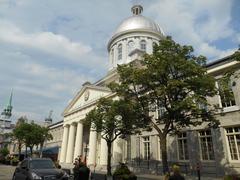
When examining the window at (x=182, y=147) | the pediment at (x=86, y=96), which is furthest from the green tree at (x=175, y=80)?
the pediment at (x=86, y=96)

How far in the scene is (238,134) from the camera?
1967 cm

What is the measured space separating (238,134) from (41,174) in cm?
1639

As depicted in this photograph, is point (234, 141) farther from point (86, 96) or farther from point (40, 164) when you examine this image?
point (86, 96)

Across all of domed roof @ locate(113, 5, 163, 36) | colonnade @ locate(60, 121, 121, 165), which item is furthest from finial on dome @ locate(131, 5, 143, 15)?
colonnade @ locate(60, 121, 121, 165)

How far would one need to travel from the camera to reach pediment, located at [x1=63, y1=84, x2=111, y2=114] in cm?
3719

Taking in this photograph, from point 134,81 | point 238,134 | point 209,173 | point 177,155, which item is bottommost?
point 209,173

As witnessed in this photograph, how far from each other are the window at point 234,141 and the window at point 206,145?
5.70 feet

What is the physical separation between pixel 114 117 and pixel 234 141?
10814mm

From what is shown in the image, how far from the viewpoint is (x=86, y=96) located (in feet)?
137

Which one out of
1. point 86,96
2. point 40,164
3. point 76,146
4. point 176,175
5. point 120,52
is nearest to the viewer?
point 176,175

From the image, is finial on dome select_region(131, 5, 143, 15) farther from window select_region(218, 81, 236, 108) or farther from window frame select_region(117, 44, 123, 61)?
window select_region(218, 81, 236, 108)

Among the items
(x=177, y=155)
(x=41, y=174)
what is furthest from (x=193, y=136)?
(x=41, y=174)

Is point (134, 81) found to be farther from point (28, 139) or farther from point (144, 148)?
point (28, 139)

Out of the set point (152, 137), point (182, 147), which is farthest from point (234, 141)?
point (152, 137)
